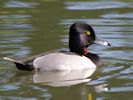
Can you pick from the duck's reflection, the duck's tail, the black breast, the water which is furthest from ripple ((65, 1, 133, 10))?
the duck's tail

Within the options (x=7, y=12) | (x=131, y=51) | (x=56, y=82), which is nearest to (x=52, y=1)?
(x=7, y=12)

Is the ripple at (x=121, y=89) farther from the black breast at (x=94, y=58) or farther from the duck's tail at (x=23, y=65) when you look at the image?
the duck's tail at (x=23, y=65)

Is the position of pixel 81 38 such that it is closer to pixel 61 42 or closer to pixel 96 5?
pixel 61 42

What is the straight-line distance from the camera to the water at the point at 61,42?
9.55 meters

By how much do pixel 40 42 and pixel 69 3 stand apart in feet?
10.7

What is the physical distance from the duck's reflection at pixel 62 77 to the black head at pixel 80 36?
1.66 ft

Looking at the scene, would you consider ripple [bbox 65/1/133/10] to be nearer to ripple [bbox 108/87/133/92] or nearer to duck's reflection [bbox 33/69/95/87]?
duck's reflection [bbox 33/69/95/87]

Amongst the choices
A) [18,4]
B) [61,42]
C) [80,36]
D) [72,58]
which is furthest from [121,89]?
[18,4]

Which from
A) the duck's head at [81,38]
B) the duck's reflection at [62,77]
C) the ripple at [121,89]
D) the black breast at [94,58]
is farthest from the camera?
the duck's head at [81,38]

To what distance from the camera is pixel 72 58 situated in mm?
10820

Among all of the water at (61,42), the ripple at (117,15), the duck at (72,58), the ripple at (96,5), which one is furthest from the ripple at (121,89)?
the ripple at (96,5)

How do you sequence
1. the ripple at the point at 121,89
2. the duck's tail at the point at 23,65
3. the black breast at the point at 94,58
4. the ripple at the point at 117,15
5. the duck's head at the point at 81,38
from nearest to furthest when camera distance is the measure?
the ripple at the point at 121,89 → the duck's tail at the point at 23,65 → the black breast at the point at 94,58 → the duck's head at the point at 81,38 → the ripple at the point at 117,15

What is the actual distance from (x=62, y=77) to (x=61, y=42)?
1.92 m

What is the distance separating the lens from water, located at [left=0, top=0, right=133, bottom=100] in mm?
9555
